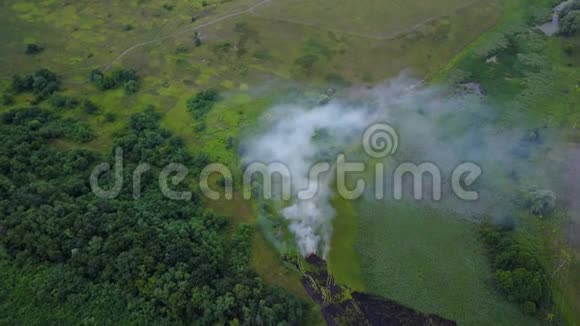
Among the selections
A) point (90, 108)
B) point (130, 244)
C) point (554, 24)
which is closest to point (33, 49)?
point (90, 108)

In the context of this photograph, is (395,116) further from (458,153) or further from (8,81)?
(8,81)

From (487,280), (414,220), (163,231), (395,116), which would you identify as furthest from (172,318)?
(395,116)

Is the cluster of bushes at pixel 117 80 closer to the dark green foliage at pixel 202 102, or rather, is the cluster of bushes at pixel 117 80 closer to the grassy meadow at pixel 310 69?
the grassy meadow at pixel 310 69

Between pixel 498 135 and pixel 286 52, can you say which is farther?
pixel 286 52

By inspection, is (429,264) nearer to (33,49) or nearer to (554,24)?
(554,24)

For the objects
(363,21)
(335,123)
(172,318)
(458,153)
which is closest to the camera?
(172,318)
